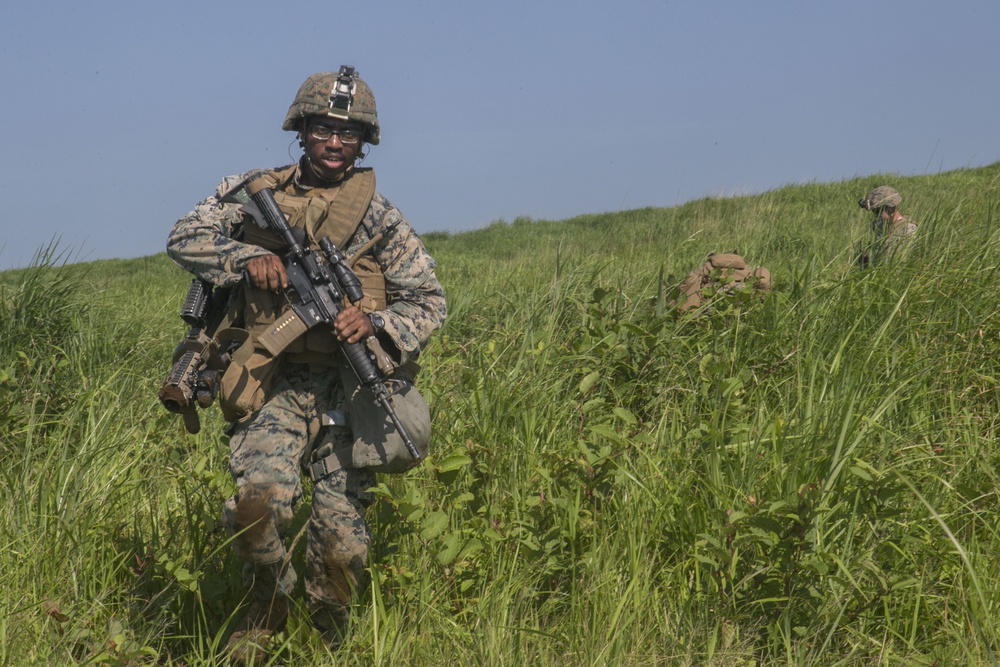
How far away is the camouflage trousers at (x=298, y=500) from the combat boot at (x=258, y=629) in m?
0.04

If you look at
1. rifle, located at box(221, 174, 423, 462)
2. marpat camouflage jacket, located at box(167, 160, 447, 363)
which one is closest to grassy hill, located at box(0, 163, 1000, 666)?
rifle, located at box(221, 174, 423, 462)

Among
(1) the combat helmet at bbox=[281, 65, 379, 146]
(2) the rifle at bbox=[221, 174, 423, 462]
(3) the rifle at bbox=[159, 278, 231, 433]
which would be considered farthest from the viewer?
(1) the combat helmet at bbox=[281, 65, 379, 146]

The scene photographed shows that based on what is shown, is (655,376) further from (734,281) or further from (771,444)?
(771,444)

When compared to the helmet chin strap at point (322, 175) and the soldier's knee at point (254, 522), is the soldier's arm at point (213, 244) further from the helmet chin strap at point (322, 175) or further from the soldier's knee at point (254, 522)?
the soldier's knee at point (254, 522)

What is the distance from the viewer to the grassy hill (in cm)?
365

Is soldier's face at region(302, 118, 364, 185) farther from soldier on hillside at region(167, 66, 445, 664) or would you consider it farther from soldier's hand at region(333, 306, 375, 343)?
soldier's hand at region(333, 306, 375, 343)

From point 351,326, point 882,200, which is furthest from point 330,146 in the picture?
point 882,200

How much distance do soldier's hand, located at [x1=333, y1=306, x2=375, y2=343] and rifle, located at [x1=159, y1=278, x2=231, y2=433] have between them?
485 mm

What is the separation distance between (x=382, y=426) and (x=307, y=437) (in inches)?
12.1

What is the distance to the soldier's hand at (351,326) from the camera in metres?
3.70

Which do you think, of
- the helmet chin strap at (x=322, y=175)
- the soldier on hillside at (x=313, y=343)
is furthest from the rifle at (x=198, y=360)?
the helmet chin strap at (x=322, y=175)

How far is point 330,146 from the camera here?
3988 mm

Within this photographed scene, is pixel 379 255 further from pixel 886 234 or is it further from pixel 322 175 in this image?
pixel 886 234

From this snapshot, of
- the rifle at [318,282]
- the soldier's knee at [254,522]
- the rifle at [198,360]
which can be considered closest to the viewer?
the soldier's knee at [254,522]
